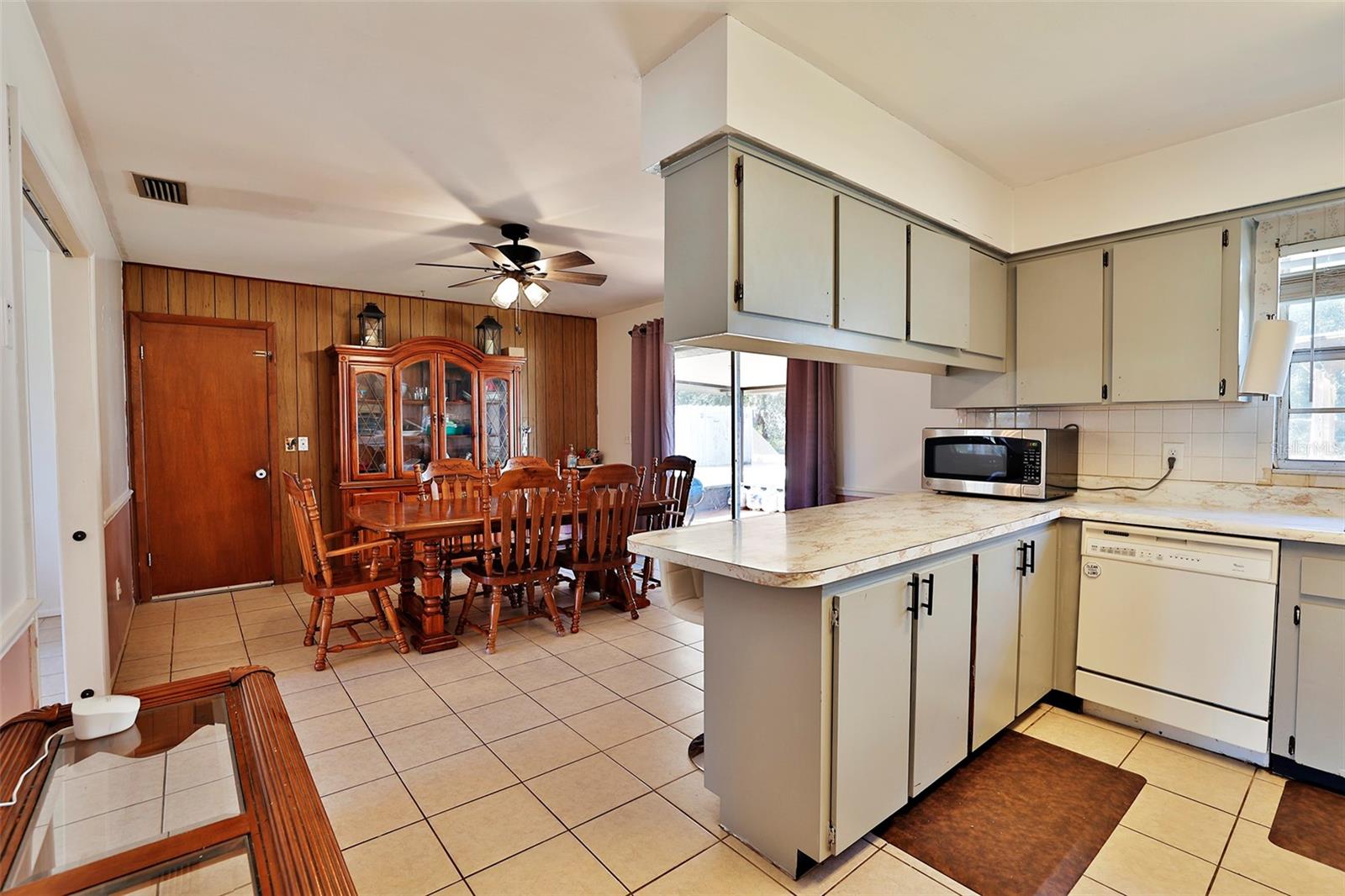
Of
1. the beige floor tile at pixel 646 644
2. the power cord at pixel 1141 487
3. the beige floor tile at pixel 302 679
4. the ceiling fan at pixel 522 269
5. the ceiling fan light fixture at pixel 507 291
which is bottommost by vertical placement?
the beige floor tile at pixel 302 679

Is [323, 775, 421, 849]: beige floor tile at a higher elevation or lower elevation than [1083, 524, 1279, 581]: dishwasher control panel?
lower

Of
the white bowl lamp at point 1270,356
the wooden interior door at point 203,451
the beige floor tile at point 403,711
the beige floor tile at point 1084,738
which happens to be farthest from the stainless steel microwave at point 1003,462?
the wooden interior door at point 203,451

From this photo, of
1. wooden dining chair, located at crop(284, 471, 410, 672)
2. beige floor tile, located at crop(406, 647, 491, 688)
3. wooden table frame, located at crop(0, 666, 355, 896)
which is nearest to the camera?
wooden table frame, located at crop(0, 666, 355, 896)

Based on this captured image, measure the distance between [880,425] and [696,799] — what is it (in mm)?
2662

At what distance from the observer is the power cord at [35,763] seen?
0.87 m

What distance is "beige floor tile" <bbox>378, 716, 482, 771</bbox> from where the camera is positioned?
2344 millimetres

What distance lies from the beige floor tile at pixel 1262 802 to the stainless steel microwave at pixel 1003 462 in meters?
1.21

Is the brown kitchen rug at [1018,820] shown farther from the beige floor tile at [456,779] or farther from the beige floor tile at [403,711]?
the beige floor tile at [403,711]

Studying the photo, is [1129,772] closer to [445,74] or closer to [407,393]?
[445,74]

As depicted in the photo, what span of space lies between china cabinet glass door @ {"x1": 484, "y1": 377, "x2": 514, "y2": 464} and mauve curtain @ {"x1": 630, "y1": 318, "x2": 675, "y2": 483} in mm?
1154

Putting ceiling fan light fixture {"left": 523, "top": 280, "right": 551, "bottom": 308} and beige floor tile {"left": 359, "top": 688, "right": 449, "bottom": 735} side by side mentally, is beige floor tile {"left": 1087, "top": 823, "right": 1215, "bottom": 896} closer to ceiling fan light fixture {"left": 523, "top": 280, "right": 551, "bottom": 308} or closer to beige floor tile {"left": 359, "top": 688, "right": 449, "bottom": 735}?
beige floor tile {"left": 359, "top": 688, "right": 449, "bottom": 735}

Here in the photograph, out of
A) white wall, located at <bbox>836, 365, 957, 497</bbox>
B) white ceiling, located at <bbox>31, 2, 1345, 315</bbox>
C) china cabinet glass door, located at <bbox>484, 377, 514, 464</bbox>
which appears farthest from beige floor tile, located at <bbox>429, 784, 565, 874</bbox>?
china cabinet glass door, located at <bbox>484, 377, 514, 464</bbox>

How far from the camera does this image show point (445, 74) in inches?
82.2

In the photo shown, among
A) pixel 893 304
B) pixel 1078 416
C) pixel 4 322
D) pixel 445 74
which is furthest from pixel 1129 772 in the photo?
pixel 4 322
